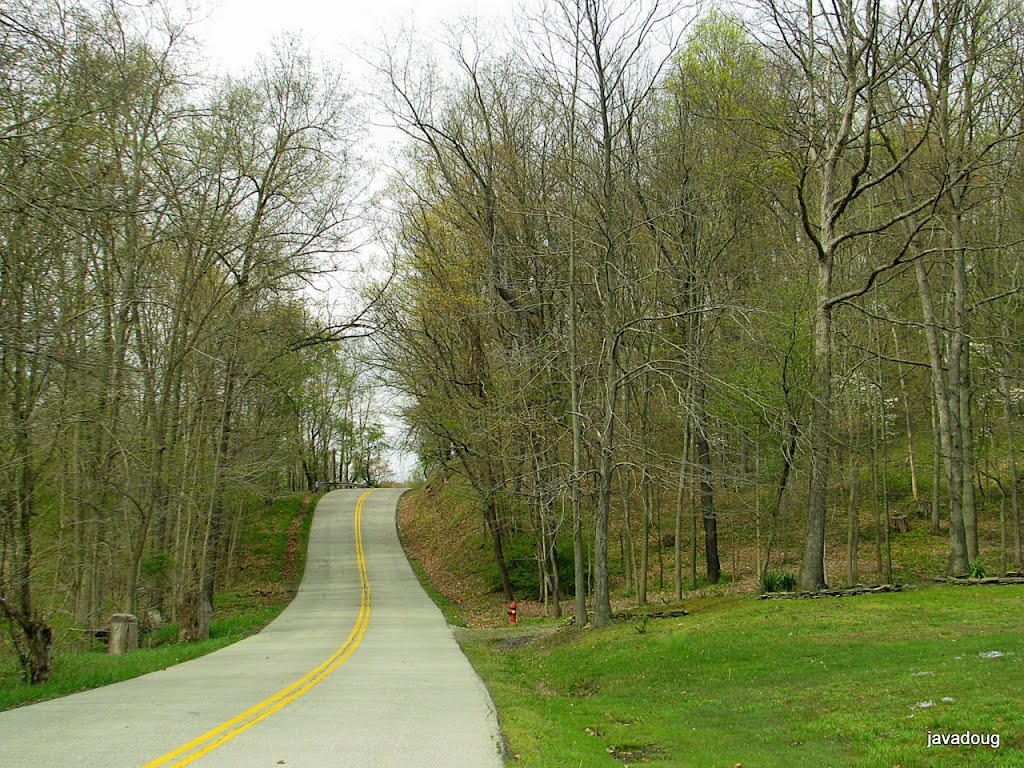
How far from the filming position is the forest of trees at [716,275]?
1844cm

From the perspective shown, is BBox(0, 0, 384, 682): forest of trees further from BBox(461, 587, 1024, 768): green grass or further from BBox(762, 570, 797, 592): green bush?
BBox(762, 570, 797, 592): green bush

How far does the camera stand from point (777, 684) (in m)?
11.4

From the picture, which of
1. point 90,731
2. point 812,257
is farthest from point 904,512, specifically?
point 90,731

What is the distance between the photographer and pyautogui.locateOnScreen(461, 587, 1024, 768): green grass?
7953 millimetres

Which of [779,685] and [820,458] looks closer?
[779,685]

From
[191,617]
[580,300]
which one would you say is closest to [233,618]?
[191,617]

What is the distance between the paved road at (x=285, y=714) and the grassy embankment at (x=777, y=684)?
2.38 feet

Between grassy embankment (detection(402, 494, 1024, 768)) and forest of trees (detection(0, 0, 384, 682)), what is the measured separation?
776 cm

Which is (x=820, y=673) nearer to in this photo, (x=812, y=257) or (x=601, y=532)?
(x=601, y=532)

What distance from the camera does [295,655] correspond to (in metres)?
16.7

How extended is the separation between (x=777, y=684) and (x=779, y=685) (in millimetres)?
96

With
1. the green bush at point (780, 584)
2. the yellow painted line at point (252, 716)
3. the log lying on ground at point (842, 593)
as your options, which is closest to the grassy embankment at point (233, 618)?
the yellow painted line at point (252, 716)

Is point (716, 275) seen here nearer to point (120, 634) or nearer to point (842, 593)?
point (842, 593)

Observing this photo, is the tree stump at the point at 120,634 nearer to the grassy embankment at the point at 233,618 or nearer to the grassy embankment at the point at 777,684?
the grassy embankment at the point at 233,618
